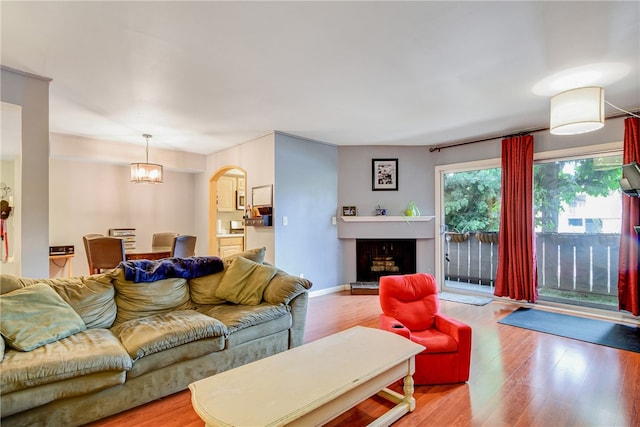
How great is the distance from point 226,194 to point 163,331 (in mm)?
4882

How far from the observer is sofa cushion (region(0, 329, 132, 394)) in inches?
63.3

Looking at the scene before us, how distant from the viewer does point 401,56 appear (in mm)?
2363

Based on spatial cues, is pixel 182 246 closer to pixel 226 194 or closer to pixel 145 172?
pixel 145 172

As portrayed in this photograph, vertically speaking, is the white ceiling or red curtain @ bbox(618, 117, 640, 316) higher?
the white ceiling

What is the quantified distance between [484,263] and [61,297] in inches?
217

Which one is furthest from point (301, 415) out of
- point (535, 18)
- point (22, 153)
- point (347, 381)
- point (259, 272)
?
point (22, 153)

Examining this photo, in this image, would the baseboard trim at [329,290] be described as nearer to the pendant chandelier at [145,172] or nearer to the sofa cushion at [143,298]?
the sofa cushion at [143,298]

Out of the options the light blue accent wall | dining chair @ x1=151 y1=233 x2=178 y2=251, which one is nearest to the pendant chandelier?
dining chair @ x1=151 y1=233 x2=178 y2=251

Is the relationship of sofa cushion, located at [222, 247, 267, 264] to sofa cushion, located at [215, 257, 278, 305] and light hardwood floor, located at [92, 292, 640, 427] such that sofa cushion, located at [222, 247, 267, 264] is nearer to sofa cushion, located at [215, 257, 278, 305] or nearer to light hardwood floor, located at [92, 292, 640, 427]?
sofa cushion, located at [215, 257, 278, 305]

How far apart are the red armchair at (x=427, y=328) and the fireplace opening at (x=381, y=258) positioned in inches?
108

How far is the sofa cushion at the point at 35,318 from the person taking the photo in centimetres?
186

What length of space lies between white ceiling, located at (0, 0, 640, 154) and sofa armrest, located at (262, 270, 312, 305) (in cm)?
187

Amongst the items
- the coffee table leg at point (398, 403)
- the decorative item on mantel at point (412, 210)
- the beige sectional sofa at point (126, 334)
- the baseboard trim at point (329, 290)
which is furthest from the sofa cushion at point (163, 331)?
the decorative item on mantel at point (412, 210)

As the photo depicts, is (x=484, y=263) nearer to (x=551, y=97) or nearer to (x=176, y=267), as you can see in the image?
(x=551, y=97)
